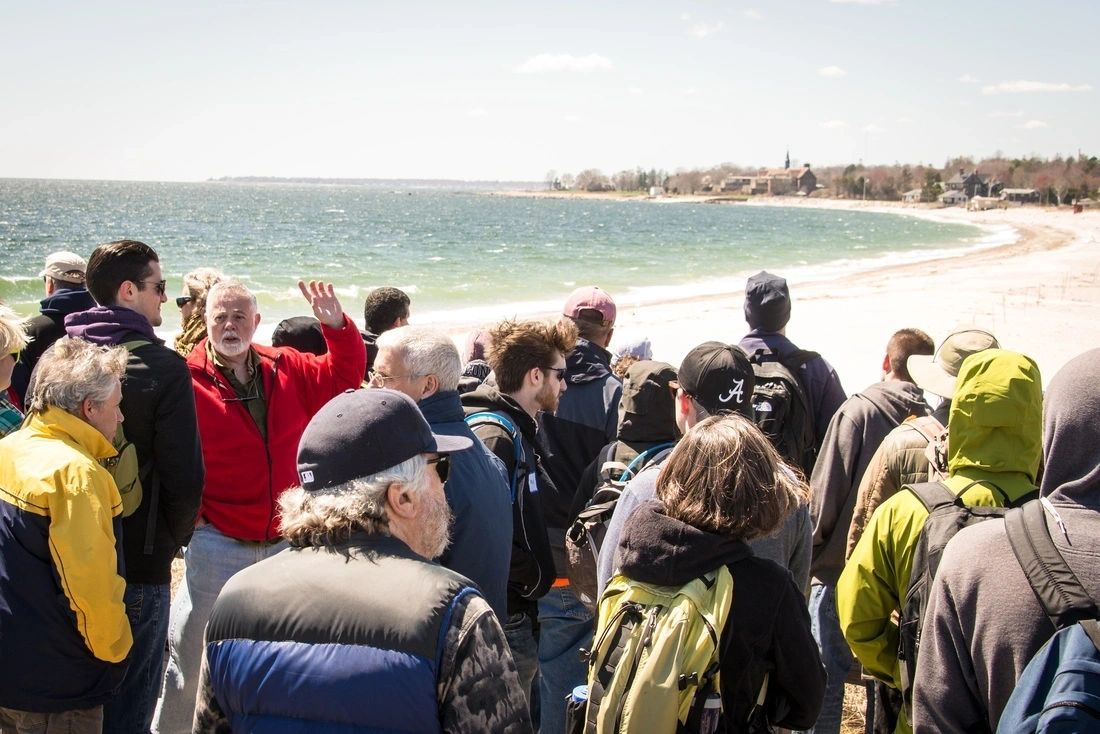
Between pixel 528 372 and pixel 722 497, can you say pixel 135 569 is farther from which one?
pixel 722 497

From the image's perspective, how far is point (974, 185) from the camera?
13200cm

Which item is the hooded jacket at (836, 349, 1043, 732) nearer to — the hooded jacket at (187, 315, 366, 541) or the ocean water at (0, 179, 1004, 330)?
the hooded jacket at (187, 315, 366, 541)

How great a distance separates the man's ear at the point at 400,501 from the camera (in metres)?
1.93

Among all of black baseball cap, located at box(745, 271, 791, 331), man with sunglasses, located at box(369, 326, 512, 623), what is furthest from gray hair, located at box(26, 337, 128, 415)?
black baseball cap, located at box(745, 271, 791, 331)

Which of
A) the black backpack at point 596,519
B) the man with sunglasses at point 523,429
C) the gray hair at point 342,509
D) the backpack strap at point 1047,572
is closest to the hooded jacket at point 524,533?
the man with sunglasses at point 523,429

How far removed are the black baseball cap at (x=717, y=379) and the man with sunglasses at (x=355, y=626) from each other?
1445 millimetres

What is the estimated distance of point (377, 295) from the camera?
17.6 feet

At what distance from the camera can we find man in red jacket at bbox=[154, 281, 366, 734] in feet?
11.8

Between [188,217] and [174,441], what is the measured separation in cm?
8293

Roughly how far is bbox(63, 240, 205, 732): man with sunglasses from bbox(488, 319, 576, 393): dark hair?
4.03 ft

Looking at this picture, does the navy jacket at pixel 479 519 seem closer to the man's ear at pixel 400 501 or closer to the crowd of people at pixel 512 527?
the crowd of people at pixel 512 527

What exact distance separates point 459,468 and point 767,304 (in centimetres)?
261

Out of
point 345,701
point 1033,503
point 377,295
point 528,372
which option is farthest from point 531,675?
point 377,295

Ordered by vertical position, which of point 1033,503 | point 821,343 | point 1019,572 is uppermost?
point 1033,503
